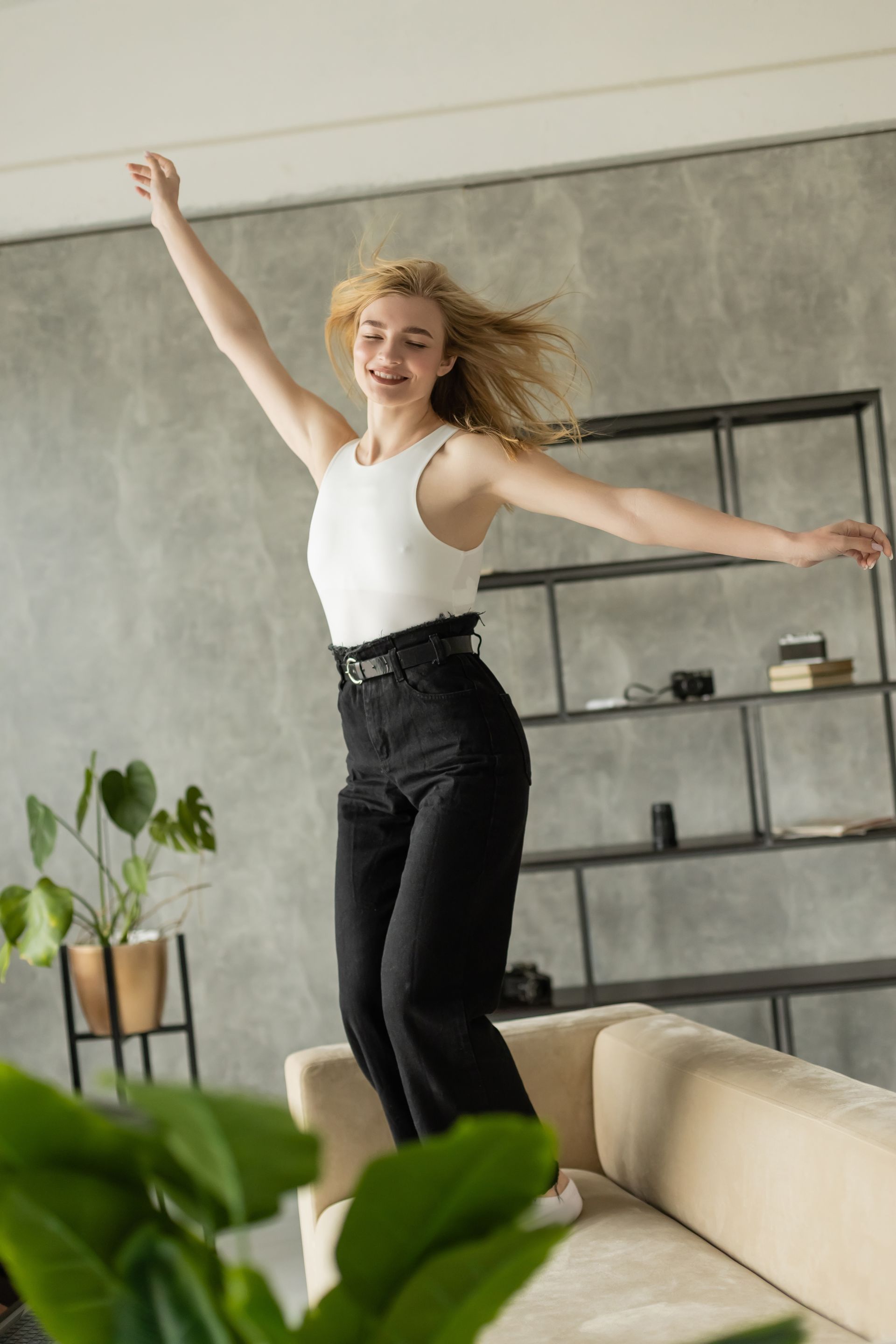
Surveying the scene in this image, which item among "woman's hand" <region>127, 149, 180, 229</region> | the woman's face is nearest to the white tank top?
the woman's face

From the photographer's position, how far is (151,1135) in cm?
39

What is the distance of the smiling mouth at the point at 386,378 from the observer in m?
1.98

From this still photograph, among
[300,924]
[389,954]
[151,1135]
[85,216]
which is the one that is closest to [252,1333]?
[151,1135]

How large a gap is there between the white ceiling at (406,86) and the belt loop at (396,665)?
256 cm

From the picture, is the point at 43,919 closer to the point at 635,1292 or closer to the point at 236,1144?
the point at 635,1292

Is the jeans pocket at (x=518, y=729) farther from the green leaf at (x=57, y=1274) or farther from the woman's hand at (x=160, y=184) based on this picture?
the green leaf at (x=57, y=1274)

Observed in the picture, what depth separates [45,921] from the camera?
307 centimetres

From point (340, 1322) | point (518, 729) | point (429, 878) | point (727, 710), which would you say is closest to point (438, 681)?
point (518, 729)

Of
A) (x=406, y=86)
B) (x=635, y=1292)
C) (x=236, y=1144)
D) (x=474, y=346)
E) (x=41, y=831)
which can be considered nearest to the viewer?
(x=236, y=1144)

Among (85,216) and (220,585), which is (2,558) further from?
(85,216)

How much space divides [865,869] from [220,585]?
2.28m

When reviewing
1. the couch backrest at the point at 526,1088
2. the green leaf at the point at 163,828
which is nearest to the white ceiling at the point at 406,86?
the green leaf at the point at 163,828

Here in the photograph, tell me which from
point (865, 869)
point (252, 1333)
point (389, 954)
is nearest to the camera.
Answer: point (252, 1333)

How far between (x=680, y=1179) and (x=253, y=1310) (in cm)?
139
